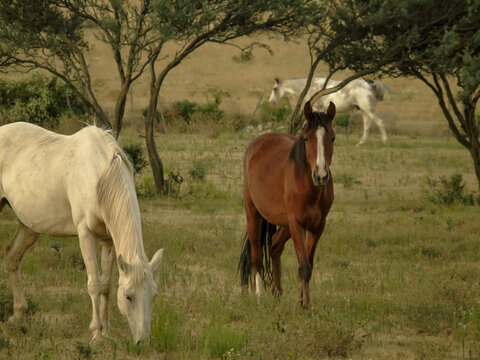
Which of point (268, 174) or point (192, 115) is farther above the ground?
point (192, 115)

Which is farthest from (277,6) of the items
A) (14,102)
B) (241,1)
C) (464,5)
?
(14,102)

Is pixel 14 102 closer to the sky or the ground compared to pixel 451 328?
closer to the sky

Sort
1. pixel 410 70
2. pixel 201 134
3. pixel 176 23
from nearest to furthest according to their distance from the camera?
pixel 176 23 < pixel 410 70 < pixel 201 134

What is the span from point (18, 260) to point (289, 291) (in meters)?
2.99

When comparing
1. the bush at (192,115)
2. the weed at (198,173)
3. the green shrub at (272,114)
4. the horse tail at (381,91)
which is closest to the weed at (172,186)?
the weed at (198,173)

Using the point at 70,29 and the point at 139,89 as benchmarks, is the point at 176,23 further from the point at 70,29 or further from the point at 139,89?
the point at 139,89

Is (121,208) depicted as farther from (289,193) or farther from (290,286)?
(290,286)

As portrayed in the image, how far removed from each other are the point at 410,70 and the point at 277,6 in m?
2.92

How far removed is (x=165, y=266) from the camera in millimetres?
9992

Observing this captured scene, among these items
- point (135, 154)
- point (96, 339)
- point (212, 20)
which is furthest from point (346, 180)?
point (96, 339)

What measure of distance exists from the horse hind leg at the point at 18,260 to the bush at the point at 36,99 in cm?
1711

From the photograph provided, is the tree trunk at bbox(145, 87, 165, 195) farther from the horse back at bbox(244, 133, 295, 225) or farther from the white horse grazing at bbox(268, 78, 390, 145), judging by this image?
the white horse grazing at bbox(268, 78, 390, 145)

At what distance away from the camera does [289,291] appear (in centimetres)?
868

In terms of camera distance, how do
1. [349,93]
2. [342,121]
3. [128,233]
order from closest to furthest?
[128,233]
[349,93]
[342,121]
